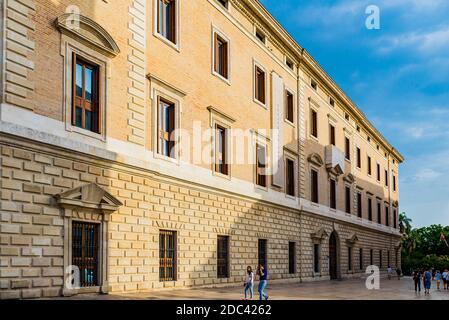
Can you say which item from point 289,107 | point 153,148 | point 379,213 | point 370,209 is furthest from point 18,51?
point 379,213

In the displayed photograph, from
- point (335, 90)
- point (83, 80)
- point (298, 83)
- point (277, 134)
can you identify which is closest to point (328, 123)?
point (335, 90)

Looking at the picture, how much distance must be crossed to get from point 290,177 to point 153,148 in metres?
14.1

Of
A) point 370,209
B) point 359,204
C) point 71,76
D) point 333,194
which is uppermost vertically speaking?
point 71,76

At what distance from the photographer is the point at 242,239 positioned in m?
25.5

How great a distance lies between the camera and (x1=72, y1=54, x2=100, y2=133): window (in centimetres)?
1642

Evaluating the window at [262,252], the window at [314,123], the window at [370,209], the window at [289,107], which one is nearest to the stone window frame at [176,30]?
the window at [262,252]

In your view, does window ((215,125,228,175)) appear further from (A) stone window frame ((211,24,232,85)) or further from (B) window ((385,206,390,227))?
(B) window ((385,206,390,227))

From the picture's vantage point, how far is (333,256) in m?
39.4

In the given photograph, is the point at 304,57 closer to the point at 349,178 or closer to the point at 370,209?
the point at 349,178

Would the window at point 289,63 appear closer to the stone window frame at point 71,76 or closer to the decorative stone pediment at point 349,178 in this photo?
the decorative stone pediment at point 349,178

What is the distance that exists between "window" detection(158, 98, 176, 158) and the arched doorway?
2080cm

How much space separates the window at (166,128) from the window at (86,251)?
459cm

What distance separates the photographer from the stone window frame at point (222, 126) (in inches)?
925

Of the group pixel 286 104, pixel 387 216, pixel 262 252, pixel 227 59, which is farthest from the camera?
pixel 387 216
